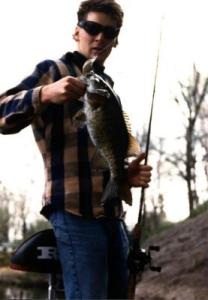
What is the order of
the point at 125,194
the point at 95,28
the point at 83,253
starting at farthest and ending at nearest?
the point at 95,28 < the point at 125,194 < the point at 83,253

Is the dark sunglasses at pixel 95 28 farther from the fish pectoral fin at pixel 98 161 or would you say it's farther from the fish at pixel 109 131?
the fish pectoral fin at pixel 98 161

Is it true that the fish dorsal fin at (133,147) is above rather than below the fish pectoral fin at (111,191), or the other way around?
above

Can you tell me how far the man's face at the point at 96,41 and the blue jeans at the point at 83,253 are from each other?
2.88 feet

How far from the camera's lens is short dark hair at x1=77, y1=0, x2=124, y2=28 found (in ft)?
10.5

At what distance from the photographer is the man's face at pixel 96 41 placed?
3.14 metres

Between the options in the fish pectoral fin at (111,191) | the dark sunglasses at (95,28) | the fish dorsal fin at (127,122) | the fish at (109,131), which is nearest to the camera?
the fish at (109,131)

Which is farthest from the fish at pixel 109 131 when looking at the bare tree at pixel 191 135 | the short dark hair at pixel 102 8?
the bare tree at pixel 191 135

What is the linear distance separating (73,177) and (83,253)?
14.5 inches

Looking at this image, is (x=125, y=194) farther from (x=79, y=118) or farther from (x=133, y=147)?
(x=79, y=118)

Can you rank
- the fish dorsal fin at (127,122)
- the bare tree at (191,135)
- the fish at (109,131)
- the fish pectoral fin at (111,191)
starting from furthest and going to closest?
the bare tree at (191,135) < the fish dorsal fin at (127,122) < the fish pectoral fin at (111,191) < the fish at (109,131)

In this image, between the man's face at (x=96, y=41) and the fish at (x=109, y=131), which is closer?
the fish at (x=109, y=131)

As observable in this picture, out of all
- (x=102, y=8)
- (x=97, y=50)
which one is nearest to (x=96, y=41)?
(x=97, y=50)

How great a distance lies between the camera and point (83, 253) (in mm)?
2670

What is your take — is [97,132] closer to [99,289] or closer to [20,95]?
[20,95]
